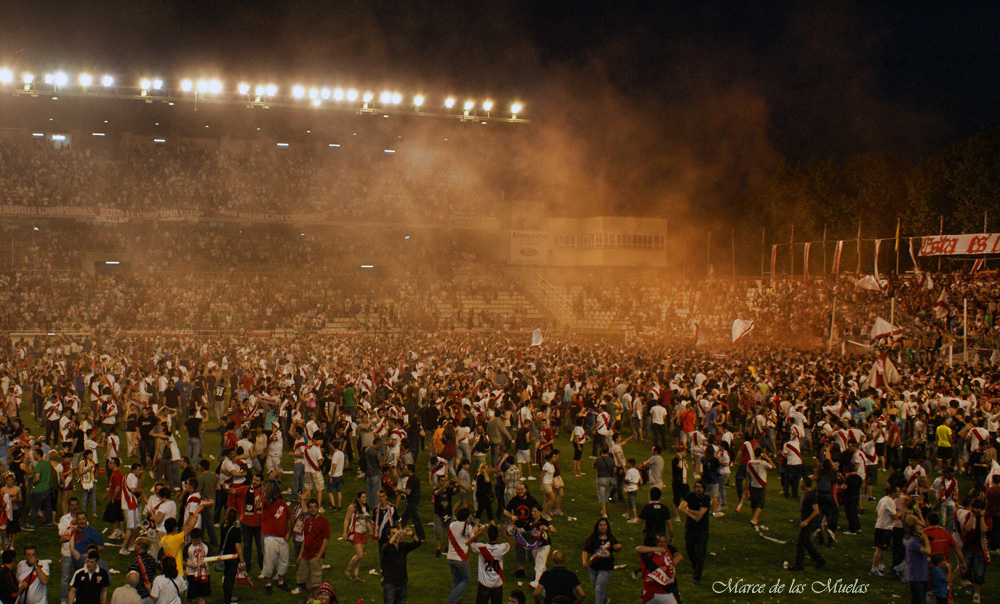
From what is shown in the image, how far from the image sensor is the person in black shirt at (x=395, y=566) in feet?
26.1

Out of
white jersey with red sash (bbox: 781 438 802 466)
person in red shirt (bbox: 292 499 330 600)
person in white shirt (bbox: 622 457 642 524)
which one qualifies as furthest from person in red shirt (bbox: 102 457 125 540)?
white jersey with red sash (bbox: 781 438 802 466)

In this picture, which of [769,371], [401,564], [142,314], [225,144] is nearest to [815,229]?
[769,371]

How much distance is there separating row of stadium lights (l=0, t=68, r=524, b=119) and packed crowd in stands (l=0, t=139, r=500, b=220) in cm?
587

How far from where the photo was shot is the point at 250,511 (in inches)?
373

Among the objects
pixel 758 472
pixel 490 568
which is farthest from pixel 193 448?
pixel 758 472

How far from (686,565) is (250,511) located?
18.4 ft

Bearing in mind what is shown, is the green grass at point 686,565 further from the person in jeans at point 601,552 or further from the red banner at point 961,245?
the red banner at point 961,245

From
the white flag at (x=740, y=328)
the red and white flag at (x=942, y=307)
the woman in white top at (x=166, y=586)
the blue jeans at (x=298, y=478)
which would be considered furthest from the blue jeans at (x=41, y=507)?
the red and white flag at (x=942, y=307)

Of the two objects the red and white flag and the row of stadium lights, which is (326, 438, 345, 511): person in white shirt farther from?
the row of stadium lights

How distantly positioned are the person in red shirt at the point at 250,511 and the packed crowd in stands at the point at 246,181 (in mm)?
32985

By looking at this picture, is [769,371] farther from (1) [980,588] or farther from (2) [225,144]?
(2) [225,144]

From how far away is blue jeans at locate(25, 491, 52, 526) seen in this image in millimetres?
11156

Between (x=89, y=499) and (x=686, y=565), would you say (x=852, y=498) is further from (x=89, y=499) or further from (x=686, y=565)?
(x=89, y=499)

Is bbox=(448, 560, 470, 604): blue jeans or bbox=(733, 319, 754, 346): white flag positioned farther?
bbox=(733, 319, 754, 346): white flag
